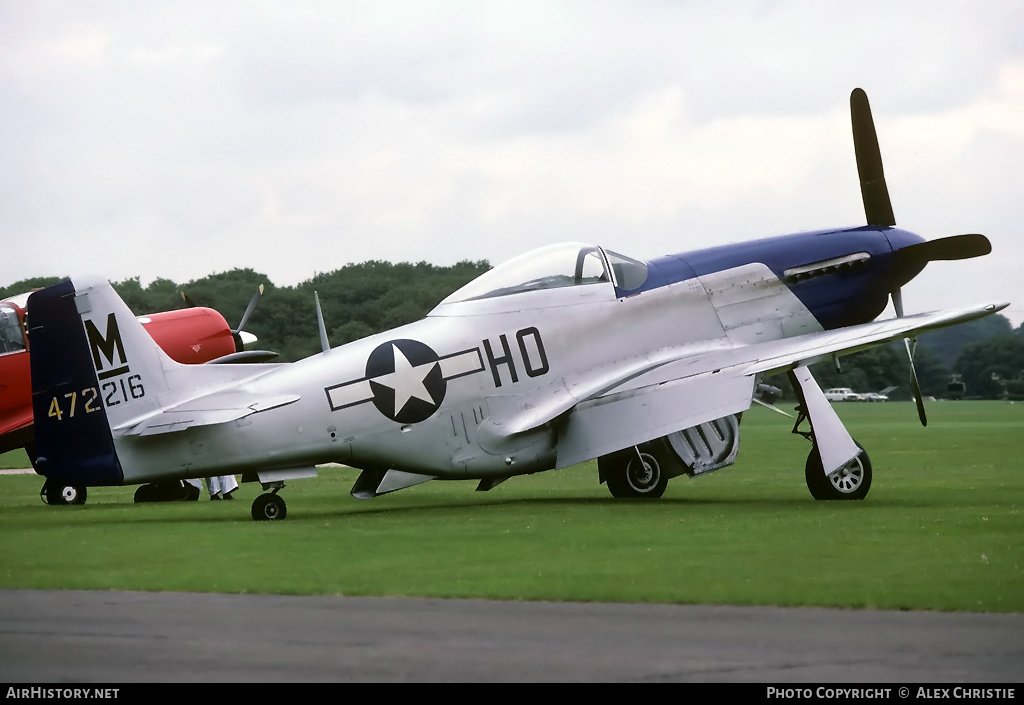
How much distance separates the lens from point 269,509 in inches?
645

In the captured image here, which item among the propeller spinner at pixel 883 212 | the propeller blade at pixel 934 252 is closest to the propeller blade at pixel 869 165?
the propeller spinner at pixel 883 212

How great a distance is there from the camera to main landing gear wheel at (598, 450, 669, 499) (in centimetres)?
1830

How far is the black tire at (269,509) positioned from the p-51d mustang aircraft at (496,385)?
20 mm

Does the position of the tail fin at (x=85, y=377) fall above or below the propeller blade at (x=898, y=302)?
above

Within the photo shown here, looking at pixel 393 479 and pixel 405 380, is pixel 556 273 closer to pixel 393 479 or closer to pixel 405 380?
pixel 405 380

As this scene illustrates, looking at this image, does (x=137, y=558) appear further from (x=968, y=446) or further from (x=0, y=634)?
(x=968, y=446)

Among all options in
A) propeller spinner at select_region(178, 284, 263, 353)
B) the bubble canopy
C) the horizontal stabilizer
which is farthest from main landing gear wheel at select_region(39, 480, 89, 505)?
the bubble canopy

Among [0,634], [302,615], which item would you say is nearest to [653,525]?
[302,615]

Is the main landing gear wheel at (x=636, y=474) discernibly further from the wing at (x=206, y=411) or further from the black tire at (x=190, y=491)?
the black tire at (x=190, y=491)

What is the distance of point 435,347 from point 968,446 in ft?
56.0

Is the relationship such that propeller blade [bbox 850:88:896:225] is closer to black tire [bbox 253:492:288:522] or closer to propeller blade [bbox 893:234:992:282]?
propeller blade [bbox 893:234:992:282]

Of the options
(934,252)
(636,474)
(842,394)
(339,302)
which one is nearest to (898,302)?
(934,252)

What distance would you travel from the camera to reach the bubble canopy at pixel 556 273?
17.5 meters
